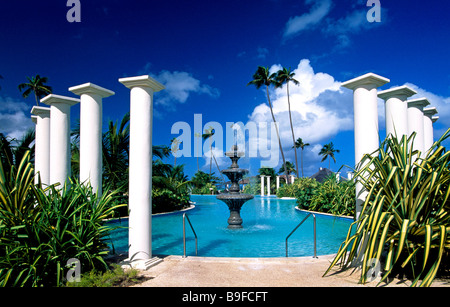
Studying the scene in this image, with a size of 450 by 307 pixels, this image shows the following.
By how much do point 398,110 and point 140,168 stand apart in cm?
518

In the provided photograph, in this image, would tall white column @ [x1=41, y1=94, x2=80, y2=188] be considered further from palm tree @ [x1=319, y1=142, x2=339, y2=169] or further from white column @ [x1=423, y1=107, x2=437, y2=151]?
palm tree @ [x1=319, y1=142, x2=339, y2=169]

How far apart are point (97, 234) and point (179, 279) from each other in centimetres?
160

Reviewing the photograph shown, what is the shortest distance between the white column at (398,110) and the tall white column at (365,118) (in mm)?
664

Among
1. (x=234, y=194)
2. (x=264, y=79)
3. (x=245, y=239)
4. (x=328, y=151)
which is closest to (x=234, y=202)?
(x=234, y=194)

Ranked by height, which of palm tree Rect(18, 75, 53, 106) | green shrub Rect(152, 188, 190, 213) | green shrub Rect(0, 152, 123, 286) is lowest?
green shrub Rect(152, 188, 190, 213)

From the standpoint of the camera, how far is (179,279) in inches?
Result: 160

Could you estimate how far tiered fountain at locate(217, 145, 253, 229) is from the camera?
368 inches

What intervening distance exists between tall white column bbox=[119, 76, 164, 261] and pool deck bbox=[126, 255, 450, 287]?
56cm

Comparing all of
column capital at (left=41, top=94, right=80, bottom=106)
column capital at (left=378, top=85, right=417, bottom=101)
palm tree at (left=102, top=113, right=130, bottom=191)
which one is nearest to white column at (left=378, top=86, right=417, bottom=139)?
column capital at (left=378, top=85, right=417, bottom=101)

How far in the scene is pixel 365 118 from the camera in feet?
15.3

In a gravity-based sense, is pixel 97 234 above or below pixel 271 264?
above

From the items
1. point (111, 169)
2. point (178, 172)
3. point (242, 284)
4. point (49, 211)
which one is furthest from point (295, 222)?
point (178, 172)
